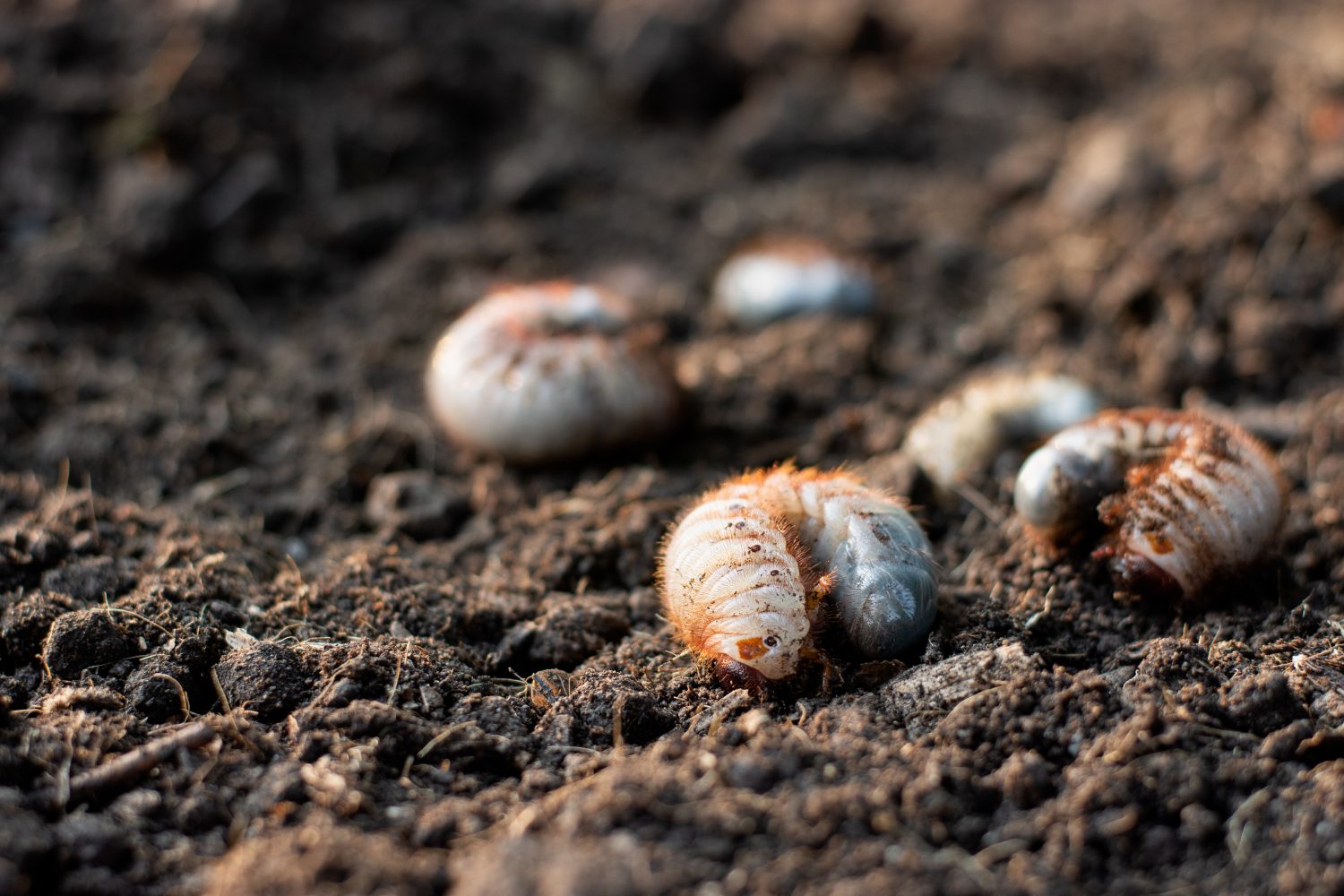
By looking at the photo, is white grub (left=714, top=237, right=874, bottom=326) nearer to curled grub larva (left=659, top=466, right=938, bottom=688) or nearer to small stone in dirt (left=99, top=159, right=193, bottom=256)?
curled grub larva (left=659, top=466, right=938, bottom=688)

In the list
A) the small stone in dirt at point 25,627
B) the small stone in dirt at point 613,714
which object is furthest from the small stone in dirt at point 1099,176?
the small stone in dirt at point 25,627

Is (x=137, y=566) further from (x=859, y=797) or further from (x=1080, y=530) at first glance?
(x=1080, y=530)

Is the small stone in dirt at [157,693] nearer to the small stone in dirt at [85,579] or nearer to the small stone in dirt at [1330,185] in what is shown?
the small stone in dirt at [85,579]

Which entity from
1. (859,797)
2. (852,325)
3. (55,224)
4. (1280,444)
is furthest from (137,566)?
(1280,444)

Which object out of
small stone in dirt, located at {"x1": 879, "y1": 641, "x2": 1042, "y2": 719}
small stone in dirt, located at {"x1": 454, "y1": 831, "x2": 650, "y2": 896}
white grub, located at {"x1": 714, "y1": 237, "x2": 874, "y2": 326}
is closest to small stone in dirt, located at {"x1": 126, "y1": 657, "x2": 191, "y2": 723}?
small stone in dirt, located at {"x1": 454, "y1": 831, "x2": 650, "y2": 896}

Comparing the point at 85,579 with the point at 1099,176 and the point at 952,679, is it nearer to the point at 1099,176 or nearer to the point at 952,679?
the point at 952,679
